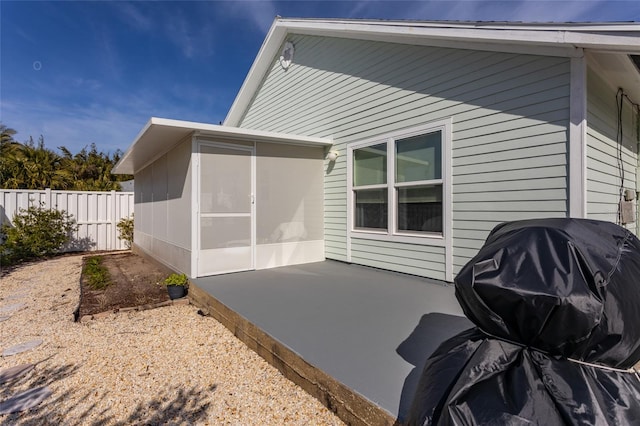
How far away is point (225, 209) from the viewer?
5242 millimetres

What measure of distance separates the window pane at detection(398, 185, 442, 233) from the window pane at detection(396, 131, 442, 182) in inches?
7.4

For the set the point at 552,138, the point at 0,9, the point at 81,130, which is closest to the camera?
the point at 552,138

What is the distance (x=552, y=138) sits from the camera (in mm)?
3541

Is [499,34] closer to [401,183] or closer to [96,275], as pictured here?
[401,183]

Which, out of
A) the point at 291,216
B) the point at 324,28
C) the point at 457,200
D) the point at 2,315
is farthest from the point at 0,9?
the point at 457,200

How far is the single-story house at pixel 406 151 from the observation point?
11.6 feet

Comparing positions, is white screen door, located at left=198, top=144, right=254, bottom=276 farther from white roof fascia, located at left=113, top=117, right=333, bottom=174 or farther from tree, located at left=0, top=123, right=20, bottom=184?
tree, located at left=0, top=123, right=20, bottom=184

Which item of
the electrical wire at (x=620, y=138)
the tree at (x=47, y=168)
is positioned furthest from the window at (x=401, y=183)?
the tree at (x=47, y=168)

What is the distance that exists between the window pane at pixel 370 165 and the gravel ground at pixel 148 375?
3438 millimetres

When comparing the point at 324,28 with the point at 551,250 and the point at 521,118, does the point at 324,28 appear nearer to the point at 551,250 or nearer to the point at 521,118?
the point at 521,118

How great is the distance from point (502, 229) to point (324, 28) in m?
5.76

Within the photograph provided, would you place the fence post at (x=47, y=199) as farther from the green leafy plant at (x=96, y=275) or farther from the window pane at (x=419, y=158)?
the window pane at (x=419, y=158)

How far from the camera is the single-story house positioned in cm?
354

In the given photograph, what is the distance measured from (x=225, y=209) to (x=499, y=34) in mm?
4443
